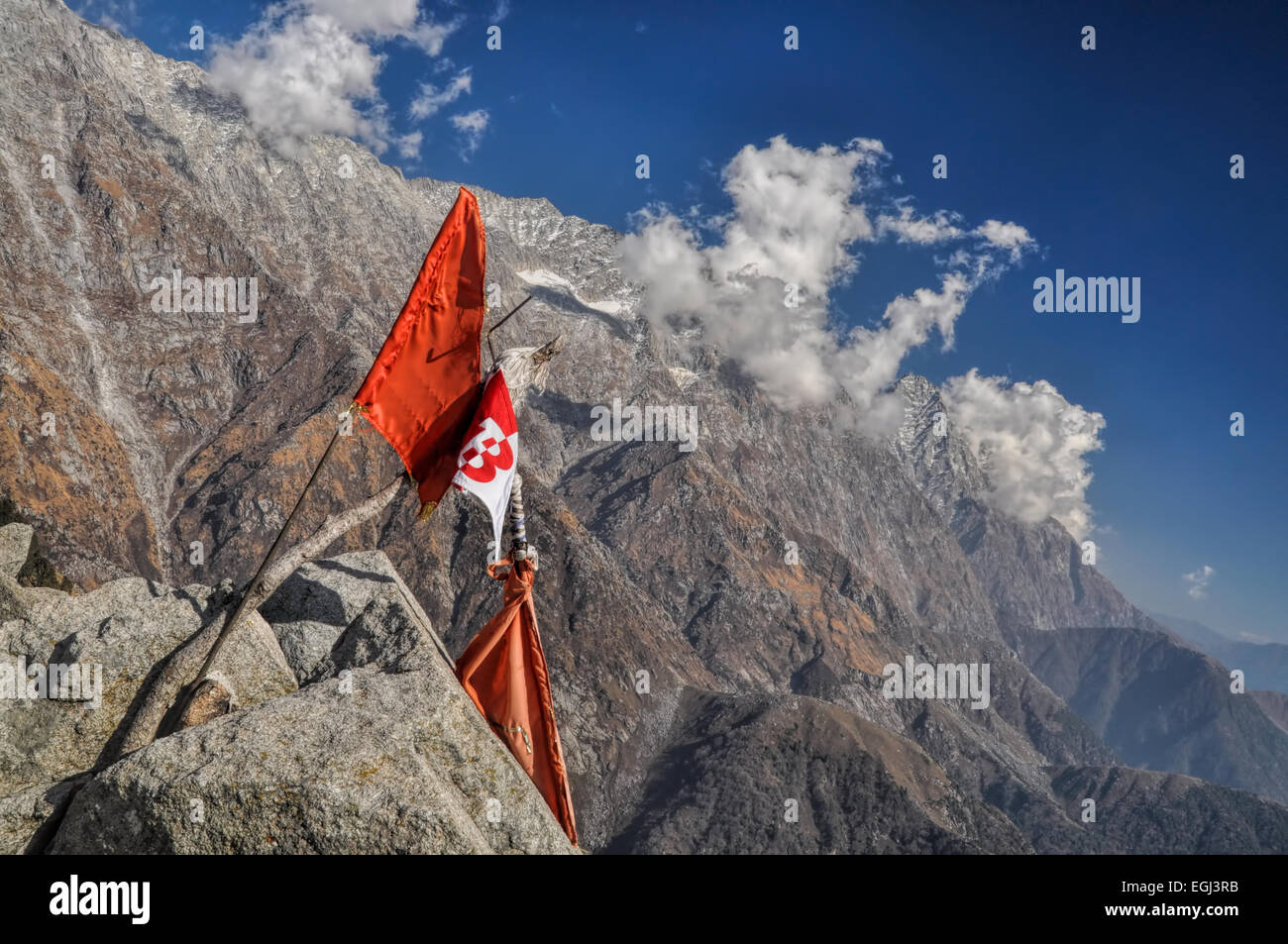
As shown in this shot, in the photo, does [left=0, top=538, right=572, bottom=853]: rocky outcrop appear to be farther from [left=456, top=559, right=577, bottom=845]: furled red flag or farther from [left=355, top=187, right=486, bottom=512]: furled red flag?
[left=355, top=187, right=486, bottom=512]: furled red flag

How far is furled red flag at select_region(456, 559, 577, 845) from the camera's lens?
34.3 feet

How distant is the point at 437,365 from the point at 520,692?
Answer: 13.9 feet

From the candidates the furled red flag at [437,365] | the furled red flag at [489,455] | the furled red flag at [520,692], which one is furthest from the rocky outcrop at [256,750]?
the furled red flag at [437,365]

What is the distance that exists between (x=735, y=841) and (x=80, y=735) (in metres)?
141

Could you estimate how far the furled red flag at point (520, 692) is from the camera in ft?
34.3

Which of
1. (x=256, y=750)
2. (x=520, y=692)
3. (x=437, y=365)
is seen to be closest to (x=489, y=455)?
(x=437, y=365)

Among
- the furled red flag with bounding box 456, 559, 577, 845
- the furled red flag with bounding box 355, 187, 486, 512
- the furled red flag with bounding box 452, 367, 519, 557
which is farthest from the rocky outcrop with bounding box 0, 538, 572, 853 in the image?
the furled red flag with bounding box 355, 187, 486, 512

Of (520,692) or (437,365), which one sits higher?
(437,365)

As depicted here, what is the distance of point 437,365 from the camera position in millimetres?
11305

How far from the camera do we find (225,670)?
9727 millimetres

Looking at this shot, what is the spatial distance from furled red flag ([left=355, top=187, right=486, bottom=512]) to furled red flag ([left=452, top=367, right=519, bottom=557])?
362mm

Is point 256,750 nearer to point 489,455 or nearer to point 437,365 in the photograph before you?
point 489,455
